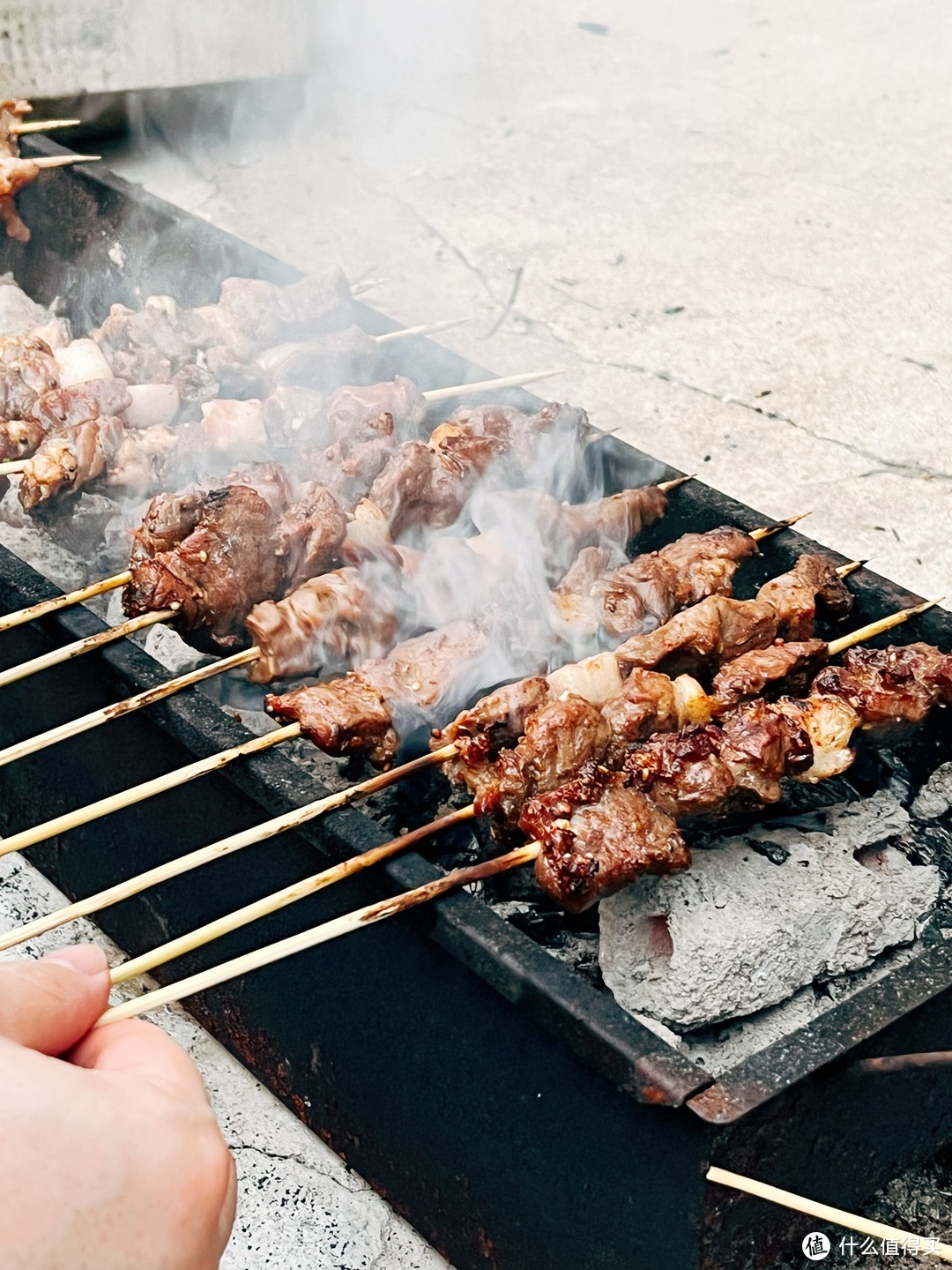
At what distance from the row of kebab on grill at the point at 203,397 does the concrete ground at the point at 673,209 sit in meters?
2.05

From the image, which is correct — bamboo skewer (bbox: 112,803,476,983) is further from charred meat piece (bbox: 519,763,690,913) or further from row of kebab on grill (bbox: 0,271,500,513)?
row of kebab on grill (bbox: 0,271,500,513)

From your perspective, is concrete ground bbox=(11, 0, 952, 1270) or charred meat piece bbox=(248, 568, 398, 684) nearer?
charred meat piece bbox=(248, 568, 398, 684)

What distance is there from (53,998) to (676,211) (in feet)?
25.7

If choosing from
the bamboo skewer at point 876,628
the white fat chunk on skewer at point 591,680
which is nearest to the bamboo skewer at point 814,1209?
the white fat chunk on skewer at point 591,680

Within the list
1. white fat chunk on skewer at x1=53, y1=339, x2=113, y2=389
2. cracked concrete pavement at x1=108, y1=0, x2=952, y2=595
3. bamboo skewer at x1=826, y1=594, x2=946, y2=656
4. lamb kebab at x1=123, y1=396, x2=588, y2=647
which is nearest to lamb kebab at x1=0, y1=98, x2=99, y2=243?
white fat chunk on skewer at x1=53, y1=339, x2=113, y2=389

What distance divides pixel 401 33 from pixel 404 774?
9.84 metres

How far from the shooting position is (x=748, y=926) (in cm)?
301

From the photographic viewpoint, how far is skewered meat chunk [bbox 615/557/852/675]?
3445 mm

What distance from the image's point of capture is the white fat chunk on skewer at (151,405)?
4.52 meters

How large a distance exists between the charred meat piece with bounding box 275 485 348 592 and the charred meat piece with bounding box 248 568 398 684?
10 cm

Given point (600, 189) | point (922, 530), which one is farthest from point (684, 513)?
point (600, 189)

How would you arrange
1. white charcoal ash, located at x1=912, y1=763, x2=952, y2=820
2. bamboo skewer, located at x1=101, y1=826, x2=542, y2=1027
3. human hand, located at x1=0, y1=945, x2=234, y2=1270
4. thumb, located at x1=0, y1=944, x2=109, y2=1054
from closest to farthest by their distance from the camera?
human hand, located at x1=0, y1=945, x2=234, y2=1270 → thumb, located at x1=0, y1=944, x2=109, y2=1054 → bamboo skewer, located at x1=101, y1=826, x2=542, y2=1027 → white charcoal ash, located at x1=912, y1=763, x2=952, y2=820

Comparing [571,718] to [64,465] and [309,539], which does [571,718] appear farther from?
[64,465]

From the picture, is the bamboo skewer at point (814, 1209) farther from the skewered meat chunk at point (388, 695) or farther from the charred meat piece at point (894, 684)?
the charred meat piece at point (894, 684)
